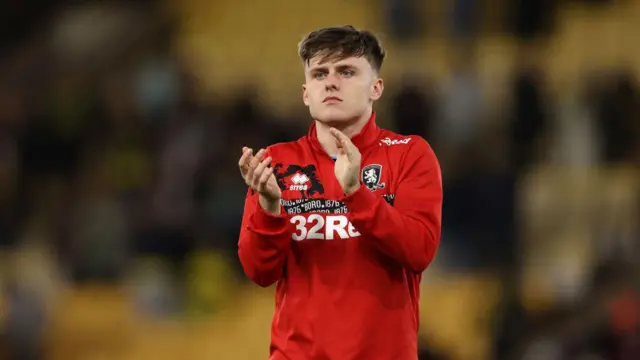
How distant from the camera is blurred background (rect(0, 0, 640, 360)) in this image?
7453mm

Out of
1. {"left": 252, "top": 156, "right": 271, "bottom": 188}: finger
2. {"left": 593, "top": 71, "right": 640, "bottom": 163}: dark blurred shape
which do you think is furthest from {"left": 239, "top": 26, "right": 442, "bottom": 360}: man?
{"left": 593, "top": 71, "right": 640, "bottom": 163}: dark blurred shape

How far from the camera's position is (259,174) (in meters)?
3.11

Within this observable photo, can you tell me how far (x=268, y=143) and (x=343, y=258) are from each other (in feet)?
15.7

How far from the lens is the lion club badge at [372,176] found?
3.39 m

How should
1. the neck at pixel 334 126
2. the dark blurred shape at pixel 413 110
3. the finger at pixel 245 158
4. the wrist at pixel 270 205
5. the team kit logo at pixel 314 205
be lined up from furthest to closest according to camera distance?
the dark blurred shape at pixel 413 110 < the neck at pixel 334 126 < the team kit logo at pixel 314 205 < the wrist at pixel 270 205 < the finger at pixel 245 158

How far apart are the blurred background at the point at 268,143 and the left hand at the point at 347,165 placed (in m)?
3.69

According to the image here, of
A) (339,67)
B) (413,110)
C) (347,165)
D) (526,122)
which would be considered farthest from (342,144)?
(526,122)

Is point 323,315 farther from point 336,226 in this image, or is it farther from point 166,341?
point 166,341

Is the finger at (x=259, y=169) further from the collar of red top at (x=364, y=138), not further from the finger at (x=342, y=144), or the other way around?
the collar of red top at (x=364, y=138)

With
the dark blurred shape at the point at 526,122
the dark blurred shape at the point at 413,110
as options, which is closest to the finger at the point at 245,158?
the dark blurred shape at the point at 413,110

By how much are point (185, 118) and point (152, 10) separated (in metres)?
1.69

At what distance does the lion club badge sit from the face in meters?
0.16

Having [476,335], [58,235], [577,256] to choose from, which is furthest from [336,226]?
[58,235]

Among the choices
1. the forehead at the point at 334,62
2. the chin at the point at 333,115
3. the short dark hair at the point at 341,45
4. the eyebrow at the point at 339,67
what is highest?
the short dark hair at the point at 341,45
